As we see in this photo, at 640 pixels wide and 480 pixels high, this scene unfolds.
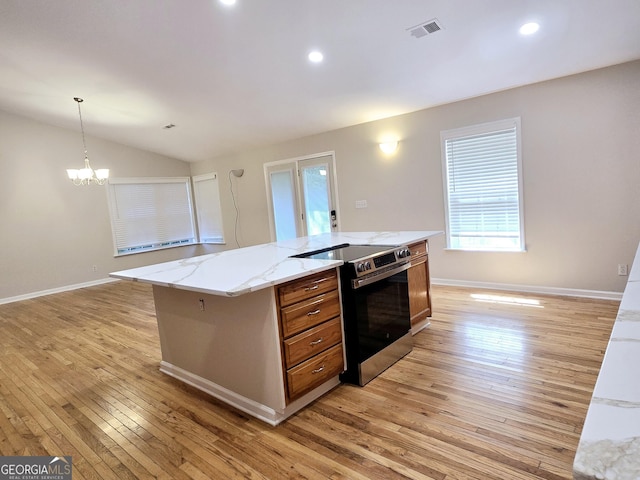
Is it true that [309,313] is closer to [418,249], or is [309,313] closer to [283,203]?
[418,249]

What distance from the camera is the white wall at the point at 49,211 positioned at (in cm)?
589

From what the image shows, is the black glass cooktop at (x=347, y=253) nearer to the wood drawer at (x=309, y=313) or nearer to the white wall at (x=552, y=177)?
the wood drawer at (x=309, y=313)

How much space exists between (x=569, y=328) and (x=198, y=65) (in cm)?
436

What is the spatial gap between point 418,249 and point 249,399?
1.87 m

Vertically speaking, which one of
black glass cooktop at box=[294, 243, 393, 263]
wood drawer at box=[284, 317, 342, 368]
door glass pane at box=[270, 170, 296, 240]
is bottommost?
wood drawer at box=[284, 317, 342, 368]

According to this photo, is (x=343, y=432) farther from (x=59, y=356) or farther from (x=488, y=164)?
(x=488, y=164)

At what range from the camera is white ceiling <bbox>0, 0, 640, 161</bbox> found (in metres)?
2.96

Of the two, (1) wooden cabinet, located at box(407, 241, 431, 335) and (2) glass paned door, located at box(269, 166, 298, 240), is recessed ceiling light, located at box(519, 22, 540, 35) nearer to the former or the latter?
(1) wooden cabinet, located at box(407, 241, 431, 335)

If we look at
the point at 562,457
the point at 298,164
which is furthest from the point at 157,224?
the point at 562,457

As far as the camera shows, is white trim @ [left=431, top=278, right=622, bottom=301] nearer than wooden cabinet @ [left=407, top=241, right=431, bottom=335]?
No

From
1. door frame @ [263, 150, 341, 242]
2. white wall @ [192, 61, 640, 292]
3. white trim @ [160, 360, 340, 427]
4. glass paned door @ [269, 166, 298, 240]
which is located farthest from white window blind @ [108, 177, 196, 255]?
white trim @ [160, 360, 340, 427]

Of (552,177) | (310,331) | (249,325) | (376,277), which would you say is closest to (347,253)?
(376,277)

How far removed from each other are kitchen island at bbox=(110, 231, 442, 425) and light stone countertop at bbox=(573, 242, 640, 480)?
144 cm

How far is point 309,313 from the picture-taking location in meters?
2.30
